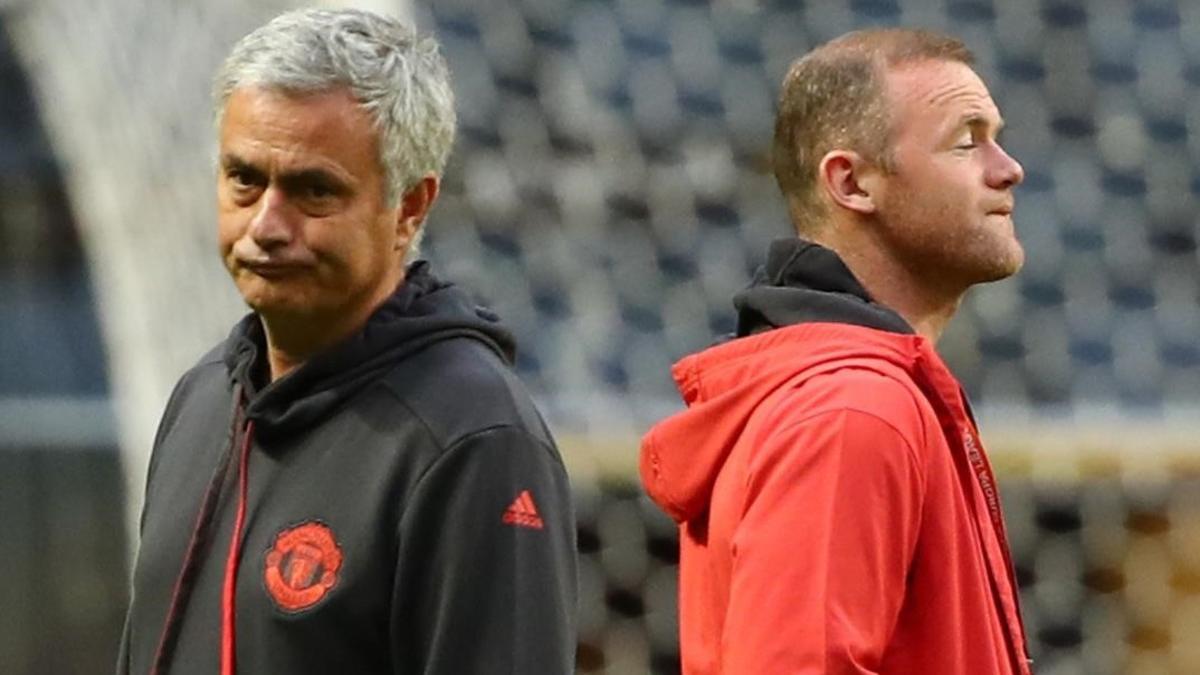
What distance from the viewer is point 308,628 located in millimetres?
1760

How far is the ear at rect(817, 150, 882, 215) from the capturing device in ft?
6.82

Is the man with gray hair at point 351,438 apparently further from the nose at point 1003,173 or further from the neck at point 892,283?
the nose at point 1003,173

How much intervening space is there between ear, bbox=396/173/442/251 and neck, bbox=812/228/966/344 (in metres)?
0.35

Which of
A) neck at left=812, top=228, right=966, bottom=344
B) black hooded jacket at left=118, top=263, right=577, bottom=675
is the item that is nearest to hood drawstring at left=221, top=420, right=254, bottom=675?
black hooded jacket at left=118, top=263, right=577, bottom=675

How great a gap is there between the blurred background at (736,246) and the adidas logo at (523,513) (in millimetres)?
1984

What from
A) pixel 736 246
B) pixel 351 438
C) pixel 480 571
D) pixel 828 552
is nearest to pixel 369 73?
pixel 351 438

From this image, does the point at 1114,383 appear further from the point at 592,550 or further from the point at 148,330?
the point at 148,330

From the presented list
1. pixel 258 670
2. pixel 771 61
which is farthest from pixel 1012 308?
pixel 258 670

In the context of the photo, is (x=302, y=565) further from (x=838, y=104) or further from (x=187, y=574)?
(x=838, y=104)

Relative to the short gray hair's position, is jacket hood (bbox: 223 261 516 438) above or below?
below

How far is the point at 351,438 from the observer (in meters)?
1.83

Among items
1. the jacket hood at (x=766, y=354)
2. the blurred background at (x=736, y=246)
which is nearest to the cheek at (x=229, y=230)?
the jacket hood at (x=766, y=354)

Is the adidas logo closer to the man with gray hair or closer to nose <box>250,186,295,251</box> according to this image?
the man with gray hair

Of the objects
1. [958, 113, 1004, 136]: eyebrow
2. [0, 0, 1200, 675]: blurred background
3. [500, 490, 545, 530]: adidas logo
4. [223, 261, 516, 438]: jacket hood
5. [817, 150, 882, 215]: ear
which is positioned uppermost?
[958, 113, 1004, 136]: eyebrow
